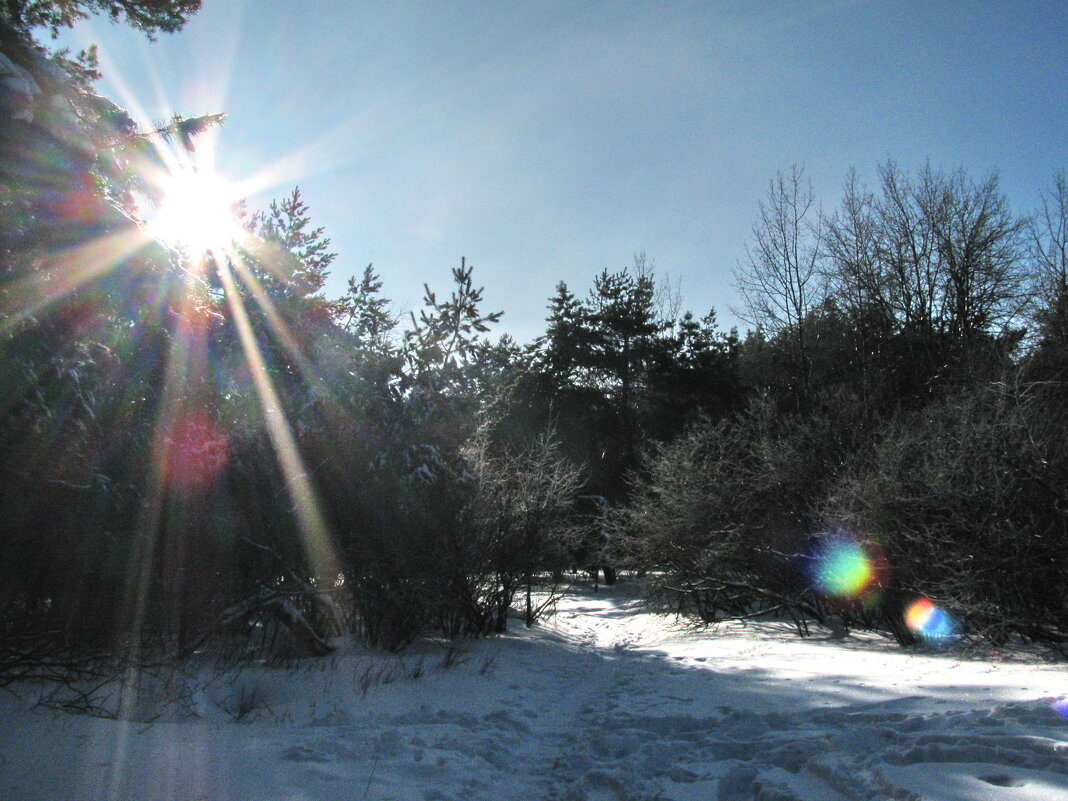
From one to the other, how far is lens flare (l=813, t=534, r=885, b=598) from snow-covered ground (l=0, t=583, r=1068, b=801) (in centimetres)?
235

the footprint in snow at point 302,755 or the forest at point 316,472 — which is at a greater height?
the forest at point 316,472

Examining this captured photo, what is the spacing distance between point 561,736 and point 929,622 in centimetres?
666

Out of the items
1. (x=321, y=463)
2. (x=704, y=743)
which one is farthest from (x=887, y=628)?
(x=321, y=463)

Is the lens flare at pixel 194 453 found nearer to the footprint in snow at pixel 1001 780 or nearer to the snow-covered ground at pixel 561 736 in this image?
the snow-covered ground at pixel 561 736

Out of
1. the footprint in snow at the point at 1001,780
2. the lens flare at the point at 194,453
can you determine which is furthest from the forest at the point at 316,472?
the footprint in snow at the point at 1001,780

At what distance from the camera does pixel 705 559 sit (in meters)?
13.8

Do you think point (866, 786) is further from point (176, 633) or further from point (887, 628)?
point (887, 628)

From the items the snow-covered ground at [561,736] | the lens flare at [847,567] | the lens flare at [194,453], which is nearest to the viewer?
the snow-covered ground at [561,736]

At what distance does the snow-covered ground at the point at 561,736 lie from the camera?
12.9ft

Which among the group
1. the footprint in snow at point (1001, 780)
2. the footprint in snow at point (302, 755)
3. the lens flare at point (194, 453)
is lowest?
the footprint in snow at point (302, 755)

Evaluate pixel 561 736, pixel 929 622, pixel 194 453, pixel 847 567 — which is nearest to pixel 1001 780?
pixel 561 736

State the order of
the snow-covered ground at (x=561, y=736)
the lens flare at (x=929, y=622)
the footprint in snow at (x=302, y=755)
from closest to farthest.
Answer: the snow-covered ground at (x=561, y=736) < the footprint in snow at (x=302, y=755) < the lens flare at (x=929, y=622)

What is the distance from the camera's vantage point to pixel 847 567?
1127 cm

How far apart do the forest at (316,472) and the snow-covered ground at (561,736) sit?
0.89m
